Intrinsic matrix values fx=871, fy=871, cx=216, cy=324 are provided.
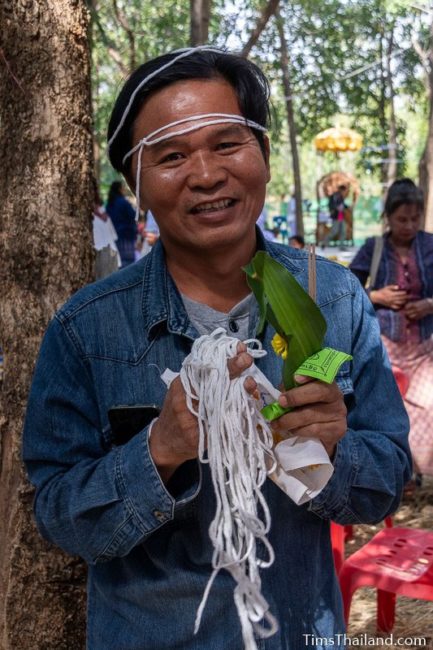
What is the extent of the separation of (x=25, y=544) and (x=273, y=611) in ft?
3.19

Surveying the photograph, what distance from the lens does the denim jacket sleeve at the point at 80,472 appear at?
5.51 feet

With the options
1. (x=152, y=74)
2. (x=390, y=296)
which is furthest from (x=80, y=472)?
(x=390, y=296)

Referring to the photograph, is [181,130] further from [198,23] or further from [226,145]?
[198,23]

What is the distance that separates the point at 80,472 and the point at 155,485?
168 mm

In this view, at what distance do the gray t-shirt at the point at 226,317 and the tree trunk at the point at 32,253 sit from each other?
28.5 inches

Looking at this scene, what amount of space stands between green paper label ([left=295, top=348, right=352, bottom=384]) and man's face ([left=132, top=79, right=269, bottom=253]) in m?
0.42

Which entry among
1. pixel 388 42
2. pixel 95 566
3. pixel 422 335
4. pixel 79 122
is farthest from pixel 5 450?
pixel 388 42

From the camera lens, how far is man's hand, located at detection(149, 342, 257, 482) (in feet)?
4.92

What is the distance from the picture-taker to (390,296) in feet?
18.3

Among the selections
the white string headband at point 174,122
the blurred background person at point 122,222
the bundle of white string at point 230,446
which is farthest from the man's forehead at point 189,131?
the blurred background person at point 122,222

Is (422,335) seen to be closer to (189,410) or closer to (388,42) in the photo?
(189,410)

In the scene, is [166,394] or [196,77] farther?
[196,77]

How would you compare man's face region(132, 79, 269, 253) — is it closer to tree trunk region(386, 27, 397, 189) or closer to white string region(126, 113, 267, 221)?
white string region(126, 113, 267, 221)

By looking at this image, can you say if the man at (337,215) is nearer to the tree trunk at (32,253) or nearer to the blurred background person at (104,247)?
the blurred background person at (104,247)
